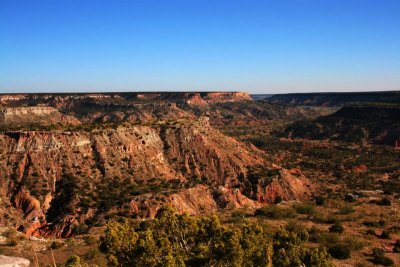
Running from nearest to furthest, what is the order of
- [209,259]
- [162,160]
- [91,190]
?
[209,259], [91,190], [162,160]

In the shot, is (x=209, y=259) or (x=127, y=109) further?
(x=127, y=109)

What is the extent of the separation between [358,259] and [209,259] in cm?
Result: 1345

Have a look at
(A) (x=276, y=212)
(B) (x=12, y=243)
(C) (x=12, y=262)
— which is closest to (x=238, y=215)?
(A) (x=276, y=212)

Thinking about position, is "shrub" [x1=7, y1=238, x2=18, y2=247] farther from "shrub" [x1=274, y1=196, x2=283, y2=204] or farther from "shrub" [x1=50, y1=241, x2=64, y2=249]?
"shrub" [x1=274, y1=196, x2=283, y2=204]

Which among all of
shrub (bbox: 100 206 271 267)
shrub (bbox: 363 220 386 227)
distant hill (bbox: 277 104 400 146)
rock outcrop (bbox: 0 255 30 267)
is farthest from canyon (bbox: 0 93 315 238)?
distant hill (bbox: 277 104 400 146)

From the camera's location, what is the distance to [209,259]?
59.9ft

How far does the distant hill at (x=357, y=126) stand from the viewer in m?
143

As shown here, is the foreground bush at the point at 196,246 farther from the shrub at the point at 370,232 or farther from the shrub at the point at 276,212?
the shrub at the point at 276,212

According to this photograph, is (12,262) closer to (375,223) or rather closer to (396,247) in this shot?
(396,247)

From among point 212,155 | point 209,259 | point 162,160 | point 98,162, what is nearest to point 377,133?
point 212,155

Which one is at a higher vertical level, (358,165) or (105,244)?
(105,244)

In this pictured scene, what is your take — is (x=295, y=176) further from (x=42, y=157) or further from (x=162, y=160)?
(x=42, y=157)

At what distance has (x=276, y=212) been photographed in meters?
38.0

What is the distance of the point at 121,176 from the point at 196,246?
4281 cm
